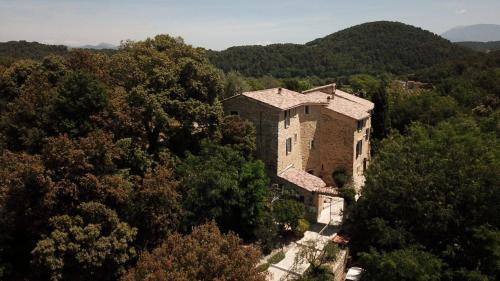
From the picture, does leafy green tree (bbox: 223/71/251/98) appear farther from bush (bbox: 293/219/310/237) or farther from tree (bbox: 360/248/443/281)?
Answer: tree (bbox: 360/248/443/281)

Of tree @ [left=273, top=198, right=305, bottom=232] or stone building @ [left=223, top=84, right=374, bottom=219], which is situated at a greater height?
stone building @ [left=223, top=84, right=374, bottom=219]

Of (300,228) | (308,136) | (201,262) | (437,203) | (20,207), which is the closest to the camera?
(201,262)

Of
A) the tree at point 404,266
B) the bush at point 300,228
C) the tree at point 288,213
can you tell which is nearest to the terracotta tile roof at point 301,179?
the bush at point 300,228

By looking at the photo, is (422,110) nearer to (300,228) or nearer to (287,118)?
(287,118)

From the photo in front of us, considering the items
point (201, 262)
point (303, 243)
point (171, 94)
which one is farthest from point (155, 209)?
point (303, 243)

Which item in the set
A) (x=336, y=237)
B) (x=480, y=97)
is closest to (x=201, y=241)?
(x=336, y=237)

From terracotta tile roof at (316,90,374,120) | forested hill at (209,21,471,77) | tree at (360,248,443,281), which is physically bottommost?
tree at (360,248,443,281)

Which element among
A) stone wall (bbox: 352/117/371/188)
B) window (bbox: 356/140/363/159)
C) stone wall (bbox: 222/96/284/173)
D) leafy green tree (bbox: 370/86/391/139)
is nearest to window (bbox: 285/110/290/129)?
stone wall (bbox: 222/96/284/173)

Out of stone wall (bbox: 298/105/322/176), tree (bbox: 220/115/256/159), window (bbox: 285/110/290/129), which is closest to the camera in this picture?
tree (bbox: 220/115/256/159)
